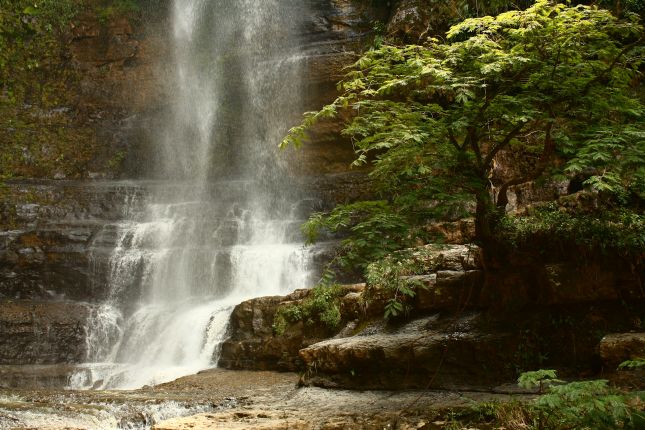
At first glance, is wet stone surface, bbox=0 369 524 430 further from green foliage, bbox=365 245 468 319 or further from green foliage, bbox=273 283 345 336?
green foliage, bbox=273 283 345 336

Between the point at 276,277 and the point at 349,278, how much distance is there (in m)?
1.98

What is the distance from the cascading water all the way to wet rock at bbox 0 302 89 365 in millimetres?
408

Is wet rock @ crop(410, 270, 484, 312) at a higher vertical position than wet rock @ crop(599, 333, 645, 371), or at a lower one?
higher

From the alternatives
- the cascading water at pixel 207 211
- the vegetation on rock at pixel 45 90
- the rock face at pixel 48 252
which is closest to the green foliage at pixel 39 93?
the vegetation on rock at pixel 45 90

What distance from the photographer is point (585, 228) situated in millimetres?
6184

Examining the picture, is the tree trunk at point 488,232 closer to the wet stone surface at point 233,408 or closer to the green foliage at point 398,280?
the green foliage at point 398,280

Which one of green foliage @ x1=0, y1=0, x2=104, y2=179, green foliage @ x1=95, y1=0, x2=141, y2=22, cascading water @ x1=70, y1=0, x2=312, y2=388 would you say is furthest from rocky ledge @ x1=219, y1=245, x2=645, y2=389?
green foliage @ x1=95, y1=0, x2=141, y2=22

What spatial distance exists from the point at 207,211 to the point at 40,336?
599cm

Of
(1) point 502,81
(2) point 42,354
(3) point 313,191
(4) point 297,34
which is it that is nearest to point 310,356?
(1) point 502,81

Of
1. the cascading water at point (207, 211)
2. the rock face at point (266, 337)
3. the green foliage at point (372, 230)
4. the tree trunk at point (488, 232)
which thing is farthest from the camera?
the cascading water at point (207, 211)

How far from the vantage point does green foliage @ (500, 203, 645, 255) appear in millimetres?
5907

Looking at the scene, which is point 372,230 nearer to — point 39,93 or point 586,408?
point 586,408

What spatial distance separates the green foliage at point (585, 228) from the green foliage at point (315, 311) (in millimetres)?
3839

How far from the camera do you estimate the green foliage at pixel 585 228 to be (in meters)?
5.91
